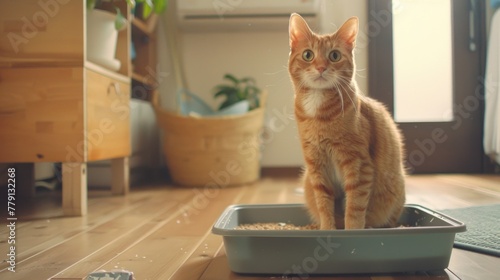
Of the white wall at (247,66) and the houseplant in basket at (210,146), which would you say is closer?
the houseplant in basket at (210,146)

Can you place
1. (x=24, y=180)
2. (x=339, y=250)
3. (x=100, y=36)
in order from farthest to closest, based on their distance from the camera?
1. (x=24, y=180)
2. (x=100, y=36)
3. (x=339, y=250)

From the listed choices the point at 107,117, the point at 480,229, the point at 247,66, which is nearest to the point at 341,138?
the point at 480,229

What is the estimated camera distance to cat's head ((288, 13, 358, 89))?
895 millimetres

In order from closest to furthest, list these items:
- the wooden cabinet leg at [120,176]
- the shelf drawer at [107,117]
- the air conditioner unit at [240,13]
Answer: the shelf drawer at [107,117] < the wooden cabinet leg at [120,176] < the air conditioner unit at [240,13]

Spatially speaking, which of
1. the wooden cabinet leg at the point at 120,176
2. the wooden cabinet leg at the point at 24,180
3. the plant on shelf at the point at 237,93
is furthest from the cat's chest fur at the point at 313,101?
the plant on shelf at the point at 237,93

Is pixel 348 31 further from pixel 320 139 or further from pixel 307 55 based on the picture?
pixel 320 139

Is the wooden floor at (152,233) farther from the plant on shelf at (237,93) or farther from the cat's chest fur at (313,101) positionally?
the plant on shelf at (237,93)

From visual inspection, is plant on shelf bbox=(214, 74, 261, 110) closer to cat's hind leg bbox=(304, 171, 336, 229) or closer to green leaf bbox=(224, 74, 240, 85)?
green leaf bbox=(224, 74, 240, 85)

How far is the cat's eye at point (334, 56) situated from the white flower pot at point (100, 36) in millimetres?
1078

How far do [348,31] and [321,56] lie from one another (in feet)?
0.34

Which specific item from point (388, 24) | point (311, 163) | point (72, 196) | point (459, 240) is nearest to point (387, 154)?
point (311, 163)

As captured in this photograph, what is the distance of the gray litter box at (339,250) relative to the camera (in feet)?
2.52

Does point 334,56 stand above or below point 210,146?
above

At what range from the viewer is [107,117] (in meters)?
1.71
